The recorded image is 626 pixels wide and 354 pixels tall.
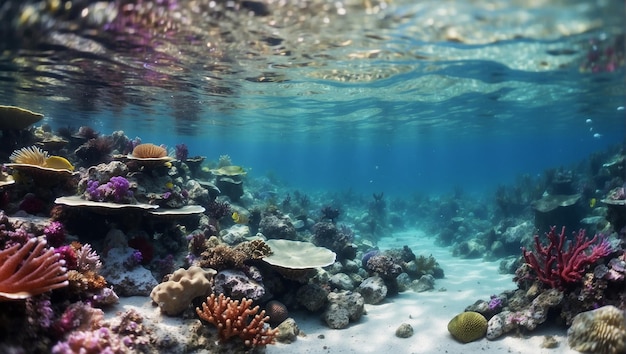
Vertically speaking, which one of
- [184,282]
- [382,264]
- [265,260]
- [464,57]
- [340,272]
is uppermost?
[464,57]

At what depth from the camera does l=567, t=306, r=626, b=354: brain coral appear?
18.4ft

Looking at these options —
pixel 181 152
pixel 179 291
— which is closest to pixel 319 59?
pixel 181 152

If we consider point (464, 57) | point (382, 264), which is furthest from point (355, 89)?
point (382, 264)

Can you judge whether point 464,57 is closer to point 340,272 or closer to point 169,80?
point 340,272

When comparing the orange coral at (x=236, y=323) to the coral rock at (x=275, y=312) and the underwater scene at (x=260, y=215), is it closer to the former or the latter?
the underwater scene at (x=260, y=215)

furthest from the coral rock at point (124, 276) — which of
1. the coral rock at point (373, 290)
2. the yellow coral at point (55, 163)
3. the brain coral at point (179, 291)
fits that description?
the coral rock at point (373, 290)

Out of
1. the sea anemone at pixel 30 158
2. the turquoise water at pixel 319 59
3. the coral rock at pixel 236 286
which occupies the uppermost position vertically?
the turquoise water at pixel 319 59

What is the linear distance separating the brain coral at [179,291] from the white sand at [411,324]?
0.21 meters

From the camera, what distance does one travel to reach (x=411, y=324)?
843cm

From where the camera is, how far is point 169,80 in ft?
54.6

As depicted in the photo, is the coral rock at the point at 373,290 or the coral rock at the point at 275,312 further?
the coral rock at the point at 373,290

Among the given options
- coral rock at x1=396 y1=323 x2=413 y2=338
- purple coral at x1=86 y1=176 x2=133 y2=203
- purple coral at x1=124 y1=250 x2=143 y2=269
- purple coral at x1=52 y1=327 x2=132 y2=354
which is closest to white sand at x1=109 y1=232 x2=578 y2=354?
coral rock at x1=396 y1=323 x2=413 y2=338

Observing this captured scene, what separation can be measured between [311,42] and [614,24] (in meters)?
8.11

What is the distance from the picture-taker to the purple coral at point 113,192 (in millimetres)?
7703
